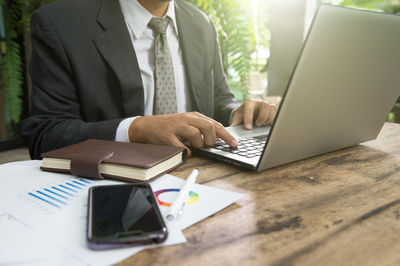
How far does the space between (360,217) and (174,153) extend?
309 mm

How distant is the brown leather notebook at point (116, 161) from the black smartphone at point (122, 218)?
64 mm

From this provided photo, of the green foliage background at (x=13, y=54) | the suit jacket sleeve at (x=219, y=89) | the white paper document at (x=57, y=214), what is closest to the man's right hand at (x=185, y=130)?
the white paper document at (x=57, y=214)

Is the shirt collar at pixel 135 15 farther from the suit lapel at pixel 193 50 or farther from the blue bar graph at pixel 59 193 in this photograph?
the blue bar graph at pixel 59 193

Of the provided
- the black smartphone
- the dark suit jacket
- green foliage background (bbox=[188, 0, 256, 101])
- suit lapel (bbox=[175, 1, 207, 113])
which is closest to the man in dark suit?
the dark suit jacket

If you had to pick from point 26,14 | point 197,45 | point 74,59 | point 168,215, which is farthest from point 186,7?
point 26,14

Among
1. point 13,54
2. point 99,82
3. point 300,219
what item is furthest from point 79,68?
point 13,54

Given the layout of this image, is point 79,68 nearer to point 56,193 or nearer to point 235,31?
point 56,193

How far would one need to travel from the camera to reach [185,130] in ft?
2.08

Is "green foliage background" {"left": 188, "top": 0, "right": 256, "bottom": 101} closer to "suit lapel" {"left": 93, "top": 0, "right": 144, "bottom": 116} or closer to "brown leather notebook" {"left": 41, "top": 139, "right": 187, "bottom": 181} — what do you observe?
"suit lapel" {"left": 93, "top": 0, "right": 144, "bottom": 116}

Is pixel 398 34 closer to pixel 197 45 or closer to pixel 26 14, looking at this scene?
pixel 197 45

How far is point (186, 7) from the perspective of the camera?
50.3 inches

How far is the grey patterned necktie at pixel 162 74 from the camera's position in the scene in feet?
3.32

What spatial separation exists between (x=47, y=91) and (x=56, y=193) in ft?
1.56

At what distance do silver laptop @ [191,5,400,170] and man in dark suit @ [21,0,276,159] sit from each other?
0.46ft
